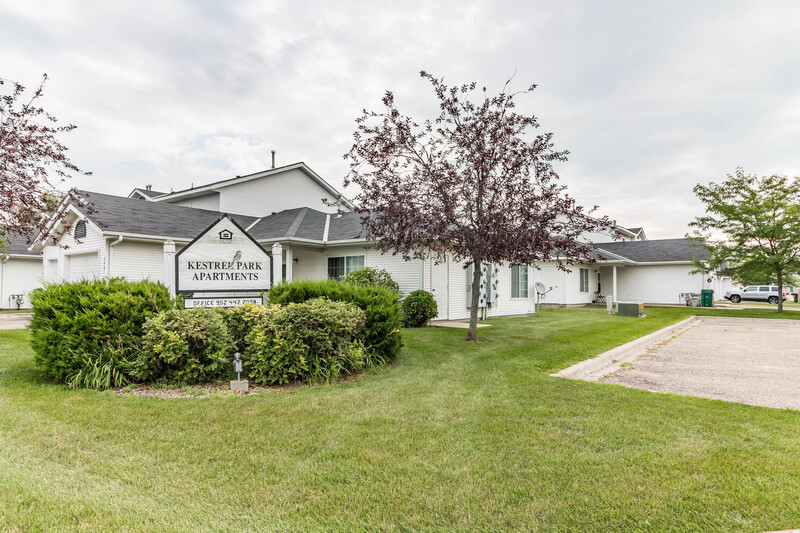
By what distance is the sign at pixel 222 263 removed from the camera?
6.85 metres

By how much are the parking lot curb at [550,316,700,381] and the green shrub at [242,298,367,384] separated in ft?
10.0

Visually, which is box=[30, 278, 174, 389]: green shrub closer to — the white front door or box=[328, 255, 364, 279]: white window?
box=[328, 255, 364, 279]: white window

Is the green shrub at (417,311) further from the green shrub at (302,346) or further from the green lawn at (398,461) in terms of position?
the green lawn at (398,461)

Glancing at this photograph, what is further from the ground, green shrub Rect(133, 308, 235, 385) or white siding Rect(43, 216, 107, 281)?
white siding Rect(43, 216, 107, 281)

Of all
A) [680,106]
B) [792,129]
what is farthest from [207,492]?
[792,129]

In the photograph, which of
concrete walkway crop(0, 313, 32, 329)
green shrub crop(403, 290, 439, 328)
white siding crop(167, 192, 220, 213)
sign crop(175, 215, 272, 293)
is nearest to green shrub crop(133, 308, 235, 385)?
sign crop(175, 215, 272, 293)

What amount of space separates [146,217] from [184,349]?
11624 millimetres

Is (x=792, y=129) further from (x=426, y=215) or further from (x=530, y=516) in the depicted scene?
(x=530, y=516)

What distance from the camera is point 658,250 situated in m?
28.5

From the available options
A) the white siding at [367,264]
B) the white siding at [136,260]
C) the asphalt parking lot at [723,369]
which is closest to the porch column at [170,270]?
the asphalt parking lot at [723,369]

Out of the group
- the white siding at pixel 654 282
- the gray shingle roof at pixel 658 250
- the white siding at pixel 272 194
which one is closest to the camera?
the white siding at pixel 272 194

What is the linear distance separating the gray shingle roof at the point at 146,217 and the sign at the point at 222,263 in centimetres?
748

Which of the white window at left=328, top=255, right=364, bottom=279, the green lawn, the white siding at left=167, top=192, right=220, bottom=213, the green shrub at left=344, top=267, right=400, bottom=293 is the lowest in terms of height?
the green lawn

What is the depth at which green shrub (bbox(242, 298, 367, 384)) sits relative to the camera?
18.3 feet
